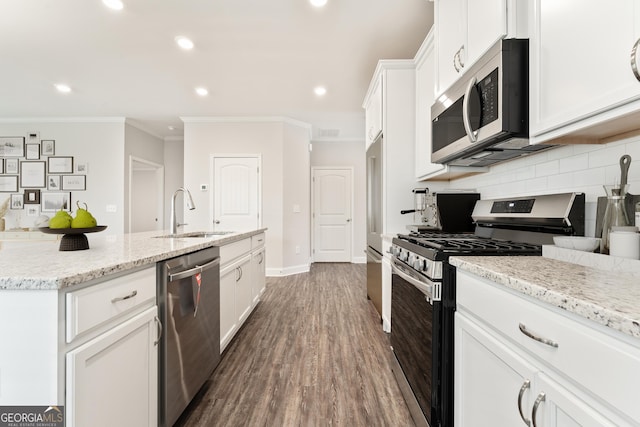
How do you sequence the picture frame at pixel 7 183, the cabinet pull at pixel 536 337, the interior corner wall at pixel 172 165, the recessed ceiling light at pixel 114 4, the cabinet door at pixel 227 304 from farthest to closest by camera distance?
1. the interior corner wall at pixel 172 165
2. the picture frame at pixel 7 183
3. the recessed ceiling light at pixel 114 4
4. the cabinet door at pixel 227 304
5. the cabinet pull at pixel 536 337

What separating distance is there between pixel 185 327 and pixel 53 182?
18.6ft

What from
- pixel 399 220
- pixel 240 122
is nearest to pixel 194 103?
pixel 240 122

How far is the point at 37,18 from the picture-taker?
2.51 metres

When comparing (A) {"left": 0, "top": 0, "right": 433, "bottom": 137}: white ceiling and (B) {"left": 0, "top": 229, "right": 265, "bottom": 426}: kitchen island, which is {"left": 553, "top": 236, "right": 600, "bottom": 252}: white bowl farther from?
(A) {"left": 0, "top": 0, "right": 433, "bottom": 137}: white ceiling

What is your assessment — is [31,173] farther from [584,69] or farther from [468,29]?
[584,69]

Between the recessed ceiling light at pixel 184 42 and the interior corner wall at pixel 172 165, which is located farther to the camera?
the interior corner wall at pixel 172 165

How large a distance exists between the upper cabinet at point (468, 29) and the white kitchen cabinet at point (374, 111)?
903 mm

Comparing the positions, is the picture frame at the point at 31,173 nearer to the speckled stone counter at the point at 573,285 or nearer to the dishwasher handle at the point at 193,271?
the dishwasher handle at the point at 193,271

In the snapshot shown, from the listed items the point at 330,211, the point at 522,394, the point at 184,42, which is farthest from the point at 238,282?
the point at 330,211

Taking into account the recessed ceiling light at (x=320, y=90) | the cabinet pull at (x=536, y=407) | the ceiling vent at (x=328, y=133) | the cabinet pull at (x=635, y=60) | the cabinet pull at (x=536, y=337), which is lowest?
the cabinet pull at (x=536, y=407)

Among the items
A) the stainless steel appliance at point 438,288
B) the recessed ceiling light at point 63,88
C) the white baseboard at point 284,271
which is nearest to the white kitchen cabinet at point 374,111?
the stainless steel appliance at point 438,288

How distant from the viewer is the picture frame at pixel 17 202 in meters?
5.26

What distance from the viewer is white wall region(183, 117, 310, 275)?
5.07 meters

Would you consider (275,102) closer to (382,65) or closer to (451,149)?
(382,65)
